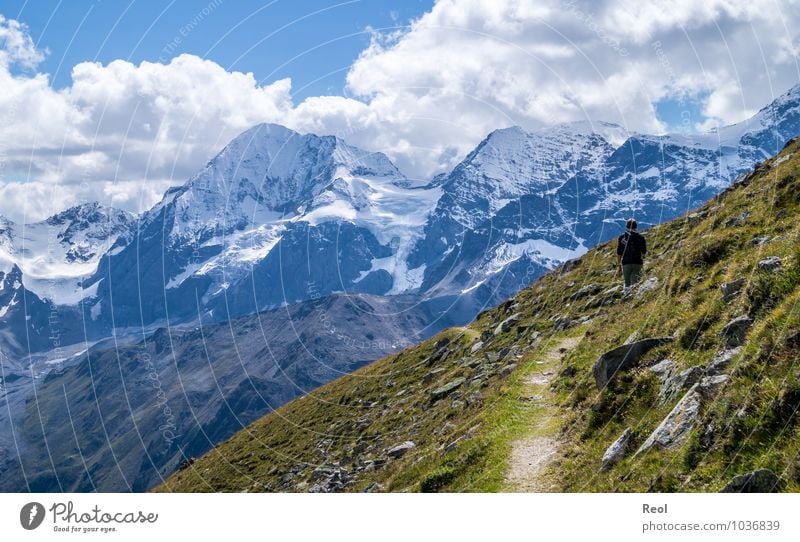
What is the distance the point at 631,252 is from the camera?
112 ft

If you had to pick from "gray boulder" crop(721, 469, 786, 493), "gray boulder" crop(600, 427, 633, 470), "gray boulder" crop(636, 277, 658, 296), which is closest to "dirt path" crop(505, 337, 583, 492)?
"gray boulder" crop(600, 427, 633, 470)

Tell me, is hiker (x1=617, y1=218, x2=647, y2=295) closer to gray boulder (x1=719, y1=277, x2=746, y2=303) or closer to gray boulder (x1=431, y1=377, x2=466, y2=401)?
gray boulder (x1=431, y1=377, x2=466, y2=401)

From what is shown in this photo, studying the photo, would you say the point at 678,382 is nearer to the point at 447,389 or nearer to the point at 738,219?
the point at 738,219

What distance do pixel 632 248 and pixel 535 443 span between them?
650 inches

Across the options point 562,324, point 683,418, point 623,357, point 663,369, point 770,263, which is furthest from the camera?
point 562,324

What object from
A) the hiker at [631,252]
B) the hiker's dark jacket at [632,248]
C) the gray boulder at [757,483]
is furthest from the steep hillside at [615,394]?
the hiker's dark jacket at [632,248]

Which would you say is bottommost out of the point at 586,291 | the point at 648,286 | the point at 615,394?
the point at 615,394

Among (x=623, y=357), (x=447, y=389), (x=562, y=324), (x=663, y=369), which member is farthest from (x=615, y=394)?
(x=447, y=389)

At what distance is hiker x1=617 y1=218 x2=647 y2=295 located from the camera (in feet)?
111

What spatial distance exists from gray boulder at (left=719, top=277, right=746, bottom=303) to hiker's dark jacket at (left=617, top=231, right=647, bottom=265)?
46.5 ft

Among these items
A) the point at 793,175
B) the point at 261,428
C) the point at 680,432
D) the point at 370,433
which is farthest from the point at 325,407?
the point at 680,432

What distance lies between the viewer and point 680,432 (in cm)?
1445

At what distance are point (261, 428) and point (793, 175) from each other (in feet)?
162
